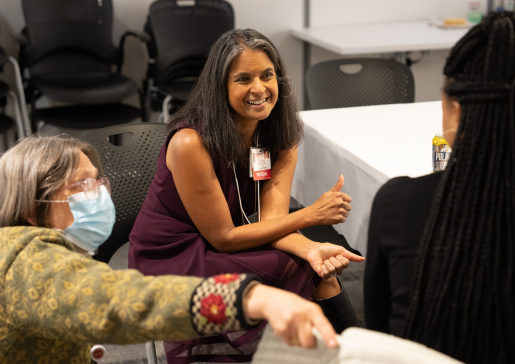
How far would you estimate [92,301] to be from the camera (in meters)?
0.83

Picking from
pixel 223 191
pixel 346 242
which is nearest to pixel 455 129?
pixel 223 191

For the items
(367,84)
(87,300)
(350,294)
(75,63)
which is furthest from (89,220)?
(75,63)

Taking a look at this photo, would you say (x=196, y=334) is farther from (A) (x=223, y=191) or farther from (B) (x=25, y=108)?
(B) (x=25, y=108)

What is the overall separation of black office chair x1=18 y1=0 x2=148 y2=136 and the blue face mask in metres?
2.17

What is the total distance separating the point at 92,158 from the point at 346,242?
104 cm

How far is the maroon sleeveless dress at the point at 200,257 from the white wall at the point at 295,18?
2.68 metres

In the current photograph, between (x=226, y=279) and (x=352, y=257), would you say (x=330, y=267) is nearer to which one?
(x=352, y=257)

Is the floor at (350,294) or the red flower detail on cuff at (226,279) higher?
the red flower detail on cuff at (226,279)

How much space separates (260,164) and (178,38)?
89.2 inches

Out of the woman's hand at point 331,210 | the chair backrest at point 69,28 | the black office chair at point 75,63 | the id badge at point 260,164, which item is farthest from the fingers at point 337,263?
the chair backrest at point 69,28

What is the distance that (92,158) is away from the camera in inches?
46.8

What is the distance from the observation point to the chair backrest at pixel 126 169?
177cm

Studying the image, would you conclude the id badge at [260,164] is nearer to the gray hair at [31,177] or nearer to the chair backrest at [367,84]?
the gray hair at [31,177]

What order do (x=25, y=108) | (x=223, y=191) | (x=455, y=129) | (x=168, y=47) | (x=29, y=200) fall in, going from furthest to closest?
(x=168, y=47) → (x=25, y=108) → (x=223, y=191) → (x=29, y=200) → (x=455, y=129)
